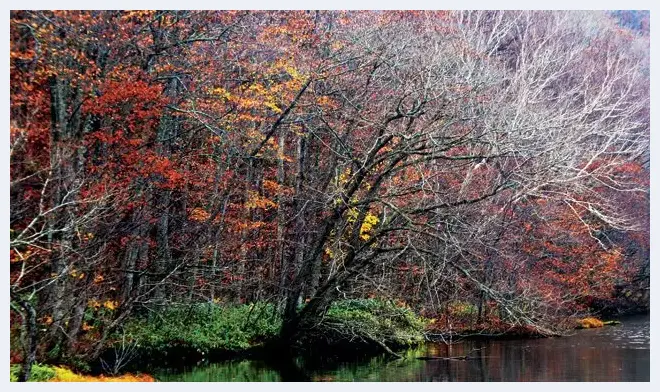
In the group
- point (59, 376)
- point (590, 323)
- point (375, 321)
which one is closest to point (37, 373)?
point (59, 376)

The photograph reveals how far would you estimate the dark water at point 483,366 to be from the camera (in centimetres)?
963

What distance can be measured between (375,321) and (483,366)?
6.83ft

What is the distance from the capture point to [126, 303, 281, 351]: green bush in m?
10.7

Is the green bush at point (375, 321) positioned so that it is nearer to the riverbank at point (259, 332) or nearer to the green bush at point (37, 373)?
the riverbank at point (259, 332)

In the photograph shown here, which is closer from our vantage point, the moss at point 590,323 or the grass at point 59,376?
the grass at point 59,376

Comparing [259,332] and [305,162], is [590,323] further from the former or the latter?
[259,332]

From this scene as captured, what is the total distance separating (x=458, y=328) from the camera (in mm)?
13570

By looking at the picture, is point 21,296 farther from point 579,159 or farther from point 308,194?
point 579,159

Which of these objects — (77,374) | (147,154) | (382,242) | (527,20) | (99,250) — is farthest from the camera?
(527,20)

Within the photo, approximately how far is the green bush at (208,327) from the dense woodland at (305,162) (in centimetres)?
20

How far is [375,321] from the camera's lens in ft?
38.4

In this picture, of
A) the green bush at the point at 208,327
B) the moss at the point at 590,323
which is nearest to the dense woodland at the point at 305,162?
the green bush at the point at 208,327
